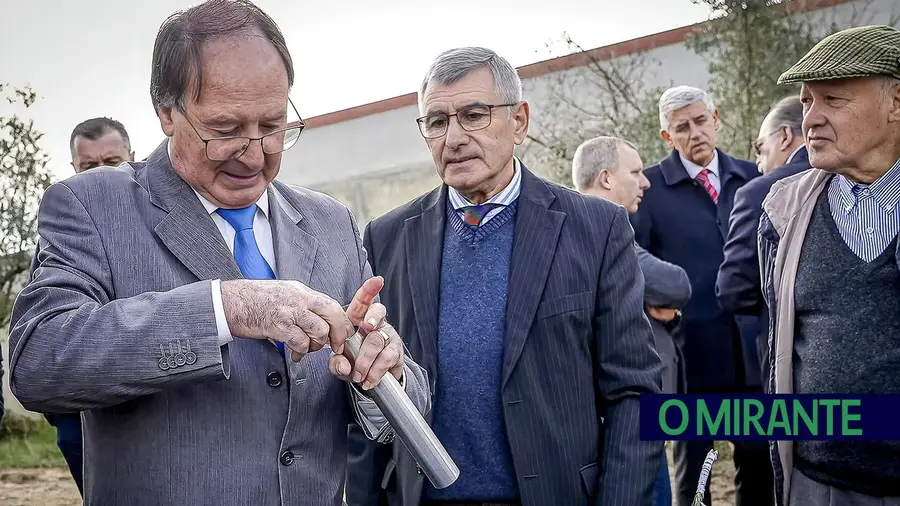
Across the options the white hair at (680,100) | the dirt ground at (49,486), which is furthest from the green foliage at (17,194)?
the white hair at (680,100)

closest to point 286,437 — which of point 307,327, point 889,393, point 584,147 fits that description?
point 307,327

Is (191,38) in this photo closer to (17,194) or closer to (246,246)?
(246,246)

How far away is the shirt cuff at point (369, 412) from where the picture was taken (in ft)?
6.75

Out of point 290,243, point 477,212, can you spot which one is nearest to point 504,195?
point 477,212

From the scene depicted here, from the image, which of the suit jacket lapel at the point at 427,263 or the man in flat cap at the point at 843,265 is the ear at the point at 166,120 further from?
the man in flat cap at the point at 843,265

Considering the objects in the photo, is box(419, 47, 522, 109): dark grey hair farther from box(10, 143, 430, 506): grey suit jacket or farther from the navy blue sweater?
box(10, 143, 430, 506): grey suit jacket

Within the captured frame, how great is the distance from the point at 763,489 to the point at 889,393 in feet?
8.21

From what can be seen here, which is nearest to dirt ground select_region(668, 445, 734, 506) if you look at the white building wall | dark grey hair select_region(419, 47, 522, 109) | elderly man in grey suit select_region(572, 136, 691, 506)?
elderly man in grey suit select_region(572, 136, 691, 506)

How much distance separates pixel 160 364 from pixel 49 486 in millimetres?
7903

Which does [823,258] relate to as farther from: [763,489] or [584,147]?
[763,489]

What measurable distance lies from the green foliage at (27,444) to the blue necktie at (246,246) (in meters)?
8.24

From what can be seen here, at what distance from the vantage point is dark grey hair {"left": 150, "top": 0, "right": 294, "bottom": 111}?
1.92 metres

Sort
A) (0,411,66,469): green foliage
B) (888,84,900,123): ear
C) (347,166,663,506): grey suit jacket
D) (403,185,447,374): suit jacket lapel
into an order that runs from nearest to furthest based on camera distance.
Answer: (347,166,663,506): grey suit jacket, (403,185,447,374): suit jacket lapel, (888,84,900,123): ear, (0,411,66,469): green foliage

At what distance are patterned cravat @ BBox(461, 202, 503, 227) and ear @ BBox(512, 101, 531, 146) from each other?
0.27 metres
